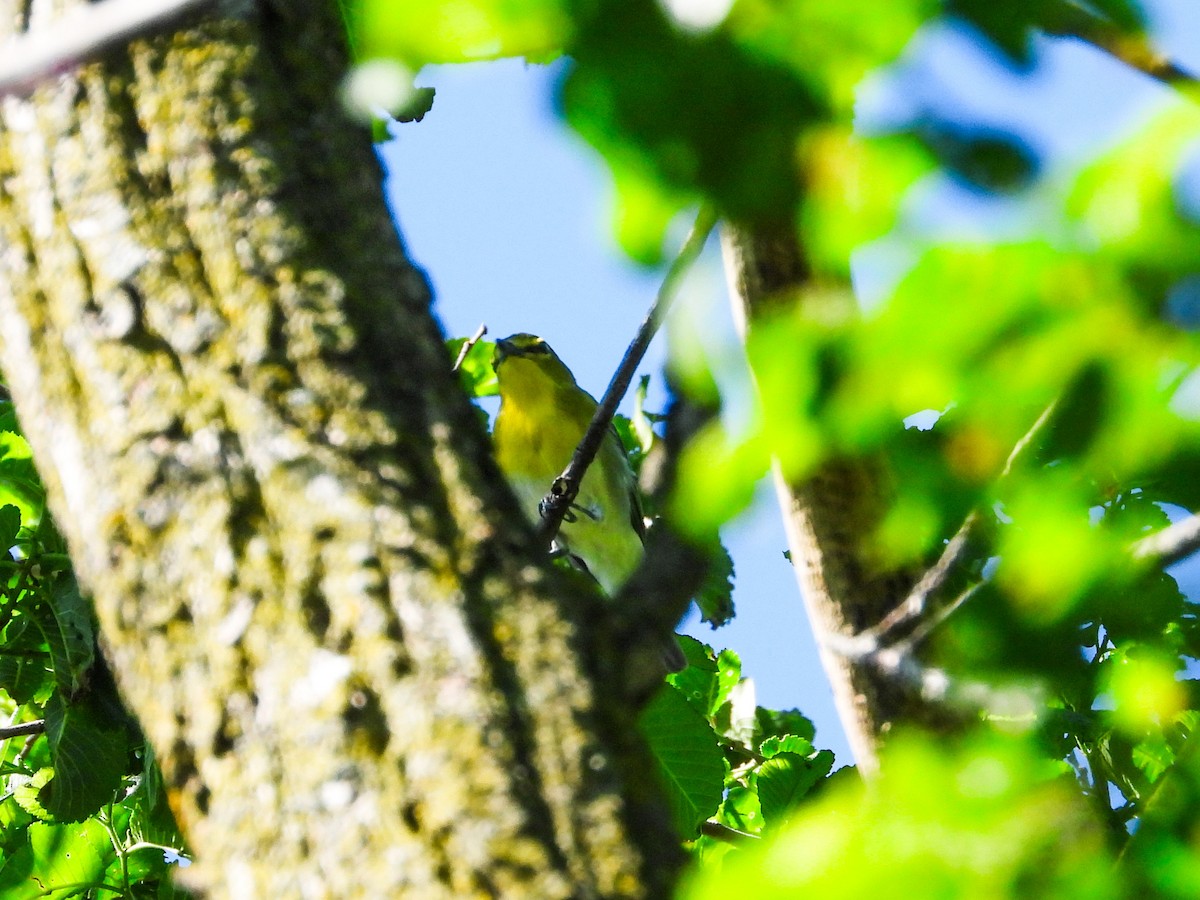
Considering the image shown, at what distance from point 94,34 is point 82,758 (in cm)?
243

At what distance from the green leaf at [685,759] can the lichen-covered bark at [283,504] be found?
1848 millimetres

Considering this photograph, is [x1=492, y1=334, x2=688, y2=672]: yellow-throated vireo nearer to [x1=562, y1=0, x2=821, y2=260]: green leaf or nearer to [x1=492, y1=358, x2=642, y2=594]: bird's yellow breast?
[x1=492, y1=358, x2=642, y2=594]: bird's yellow breast

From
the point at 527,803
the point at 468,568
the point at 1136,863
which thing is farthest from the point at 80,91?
the point at 1136,863

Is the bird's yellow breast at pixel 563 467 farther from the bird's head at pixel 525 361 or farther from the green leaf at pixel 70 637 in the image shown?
the green leaf at pixel 70 637

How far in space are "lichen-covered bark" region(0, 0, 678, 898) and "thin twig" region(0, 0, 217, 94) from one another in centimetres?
34

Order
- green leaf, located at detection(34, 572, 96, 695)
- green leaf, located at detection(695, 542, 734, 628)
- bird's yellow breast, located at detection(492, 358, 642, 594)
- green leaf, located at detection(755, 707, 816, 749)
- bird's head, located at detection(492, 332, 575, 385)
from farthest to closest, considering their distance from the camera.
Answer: bird's head, located at detection(492, 332, 575, 385)
bird's yellow breast, located at detection(492, 358, 642, 594)
green leaf, located at detection(755, 707, 816, 749)
green leaf, located at detection(695, 542, 734, 628)
green leaf, located at detection(34, 572, 96, 695)

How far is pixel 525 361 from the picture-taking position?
24.2 feet

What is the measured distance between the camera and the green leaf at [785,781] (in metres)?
3.47

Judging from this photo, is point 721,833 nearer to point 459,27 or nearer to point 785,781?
point 785,781

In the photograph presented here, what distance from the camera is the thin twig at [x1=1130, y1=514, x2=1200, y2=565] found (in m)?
1.00

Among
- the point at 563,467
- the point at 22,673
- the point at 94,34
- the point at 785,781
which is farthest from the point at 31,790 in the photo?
the point at 563,467

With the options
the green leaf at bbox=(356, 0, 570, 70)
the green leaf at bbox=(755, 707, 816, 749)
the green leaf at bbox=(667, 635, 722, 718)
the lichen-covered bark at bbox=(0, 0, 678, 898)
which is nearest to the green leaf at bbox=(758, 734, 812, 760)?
the green leaf at bbox=(667, 635, 722, 718)

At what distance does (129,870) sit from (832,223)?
330cm

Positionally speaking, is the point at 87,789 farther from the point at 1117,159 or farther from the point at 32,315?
the point at 1117,159
